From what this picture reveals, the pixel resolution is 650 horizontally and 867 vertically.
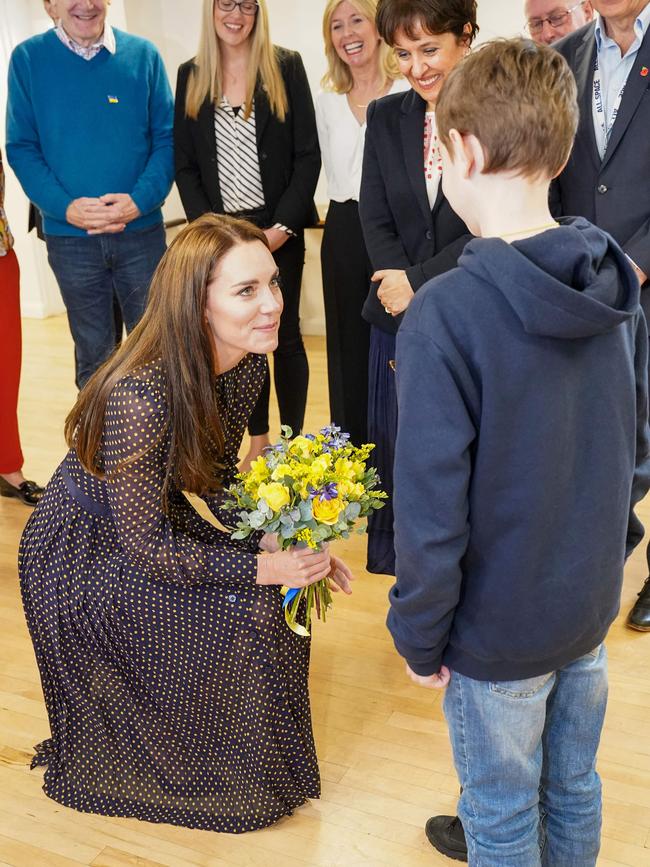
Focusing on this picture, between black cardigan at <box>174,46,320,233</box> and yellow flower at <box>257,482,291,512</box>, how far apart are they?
189cm

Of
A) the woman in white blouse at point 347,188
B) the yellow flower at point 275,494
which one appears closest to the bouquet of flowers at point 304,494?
the yellow flower at point 275,494

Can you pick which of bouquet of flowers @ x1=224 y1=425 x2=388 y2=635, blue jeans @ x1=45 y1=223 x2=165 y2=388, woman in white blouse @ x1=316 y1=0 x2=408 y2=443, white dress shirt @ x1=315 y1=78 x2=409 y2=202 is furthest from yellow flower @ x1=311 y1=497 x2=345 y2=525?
blue jeans @ x1=45 y1=223 x2=165 y2=388

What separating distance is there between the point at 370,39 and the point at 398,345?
2170 mm

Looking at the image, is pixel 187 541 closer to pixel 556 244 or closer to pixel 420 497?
pixel 420 497

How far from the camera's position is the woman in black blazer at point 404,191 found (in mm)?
2332

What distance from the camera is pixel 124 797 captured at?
2.09m

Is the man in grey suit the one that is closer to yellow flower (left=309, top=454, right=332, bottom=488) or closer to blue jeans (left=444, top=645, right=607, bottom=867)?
yellow flower (left=309, top=454, right=332, bottom=488)

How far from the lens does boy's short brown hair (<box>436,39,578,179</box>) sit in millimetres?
1190

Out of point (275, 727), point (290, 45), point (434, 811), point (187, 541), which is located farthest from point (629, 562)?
point (290, 45)

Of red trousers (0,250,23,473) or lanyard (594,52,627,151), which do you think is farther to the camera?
red trousers (0,250,23,473)

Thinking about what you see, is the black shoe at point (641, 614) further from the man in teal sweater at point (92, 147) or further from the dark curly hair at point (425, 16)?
the man in teal sweater at point (92, 147)

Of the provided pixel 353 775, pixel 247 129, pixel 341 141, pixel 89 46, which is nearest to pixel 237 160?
pixel 247 129

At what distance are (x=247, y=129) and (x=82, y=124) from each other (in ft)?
2.04

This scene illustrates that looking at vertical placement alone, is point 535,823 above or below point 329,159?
below
